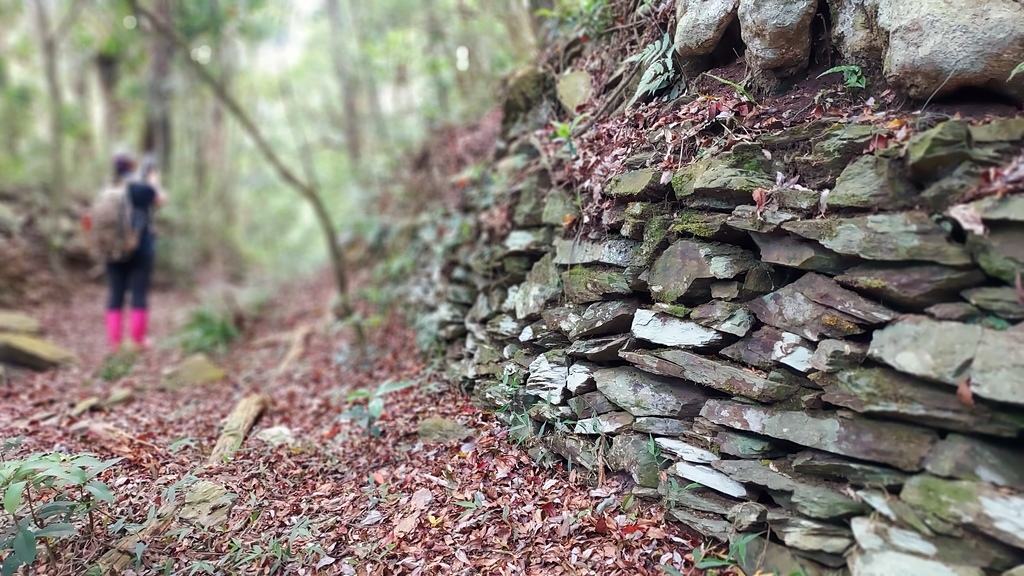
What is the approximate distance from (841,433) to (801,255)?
2.99 ft

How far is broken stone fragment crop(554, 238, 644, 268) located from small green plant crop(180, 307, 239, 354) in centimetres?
536

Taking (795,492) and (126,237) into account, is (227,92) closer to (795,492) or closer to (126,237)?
(126,237)

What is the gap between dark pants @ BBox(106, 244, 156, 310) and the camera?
7055mm

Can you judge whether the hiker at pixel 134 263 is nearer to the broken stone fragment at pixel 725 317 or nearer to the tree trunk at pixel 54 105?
the tree trunk at pixel 54 105

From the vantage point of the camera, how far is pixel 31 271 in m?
8.77

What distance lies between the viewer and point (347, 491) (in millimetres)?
3760

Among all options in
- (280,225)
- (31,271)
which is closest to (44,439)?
(31,271)

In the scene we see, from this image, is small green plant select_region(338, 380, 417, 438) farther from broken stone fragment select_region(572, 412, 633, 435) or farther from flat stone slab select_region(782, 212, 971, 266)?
flat stone slab select_region(782, 212, 971, 266)

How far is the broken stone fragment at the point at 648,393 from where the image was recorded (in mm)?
3299

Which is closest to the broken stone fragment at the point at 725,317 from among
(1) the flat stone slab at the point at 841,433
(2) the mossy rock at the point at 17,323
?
(1) the flat stone slab at the point at 841,433

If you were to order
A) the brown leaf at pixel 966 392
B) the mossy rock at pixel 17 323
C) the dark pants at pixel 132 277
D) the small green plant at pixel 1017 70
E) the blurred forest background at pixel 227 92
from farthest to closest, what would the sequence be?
the blurred forest background at pixel 227 92
the dark pants at pixel 132 277
the mossy rock at pixel 17 323
the small green plant at pixel 1017 70
the brown leaf at pixel 966 392

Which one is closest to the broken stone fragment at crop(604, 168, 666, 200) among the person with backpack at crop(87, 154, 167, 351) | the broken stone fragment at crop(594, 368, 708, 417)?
the broken stone fragment at crop(594, 368, 708, 417)

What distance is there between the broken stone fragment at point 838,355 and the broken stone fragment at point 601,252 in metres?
1.20

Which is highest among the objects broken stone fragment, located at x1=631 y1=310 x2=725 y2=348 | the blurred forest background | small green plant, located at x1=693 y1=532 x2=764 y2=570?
the blurred forest background
